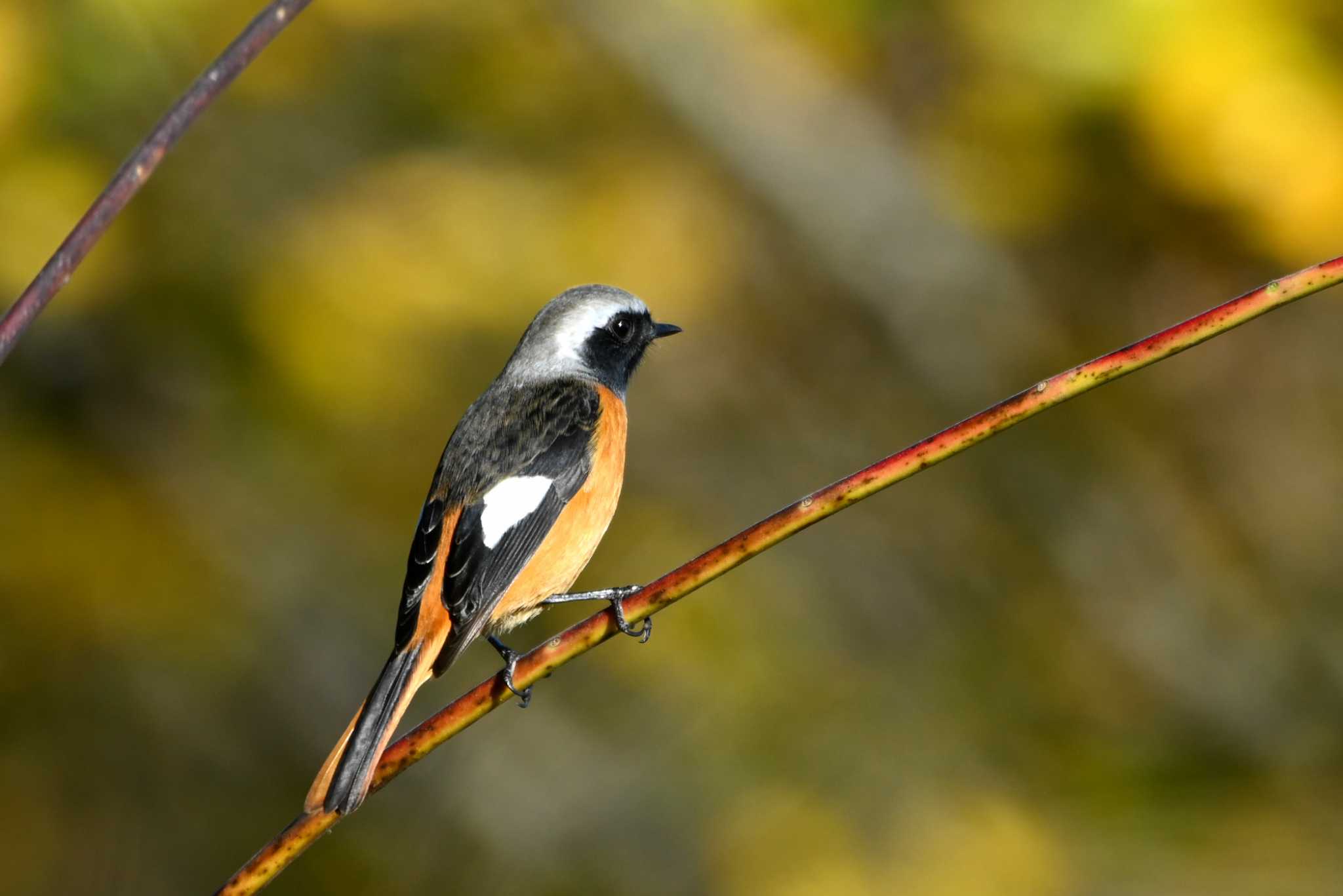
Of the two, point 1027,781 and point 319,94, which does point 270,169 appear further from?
point 1027,781

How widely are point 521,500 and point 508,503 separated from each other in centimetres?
4

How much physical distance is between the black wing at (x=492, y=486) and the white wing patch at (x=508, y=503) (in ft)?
0.03

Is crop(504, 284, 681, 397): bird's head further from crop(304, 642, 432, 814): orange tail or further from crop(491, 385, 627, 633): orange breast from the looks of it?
crop(304, 642, 432, 814): orange tail

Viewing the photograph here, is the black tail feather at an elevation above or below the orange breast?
below

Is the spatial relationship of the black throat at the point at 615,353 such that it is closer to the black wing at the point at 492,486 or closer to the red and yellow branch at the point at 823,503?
the black wing at the point at 492,486

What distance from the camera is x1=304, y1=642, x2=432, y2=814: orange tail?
2.31 metres

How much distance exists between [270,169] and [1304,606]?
5.40 metres

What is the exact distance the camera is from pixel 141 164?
1165 millimetres

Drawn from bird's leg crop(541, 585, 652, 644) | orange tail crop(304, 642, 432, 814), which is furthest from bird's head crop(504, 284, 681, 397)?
orange tail crop(304, 642, 432, 814)

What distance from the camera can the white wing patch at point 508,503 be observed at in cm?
336

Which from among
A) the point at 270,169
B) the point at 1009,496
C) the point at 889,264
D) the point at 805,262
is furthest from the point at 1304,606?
the point at 270,169

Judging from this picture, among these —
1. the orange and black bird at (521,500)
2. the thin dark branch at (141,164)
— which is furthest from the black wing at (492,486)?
the thin dark branch at (141,164)

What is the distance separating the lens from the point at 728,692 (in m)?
6.93

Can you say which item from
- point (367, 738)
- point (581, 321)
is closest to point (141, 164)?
point (367, 738)
